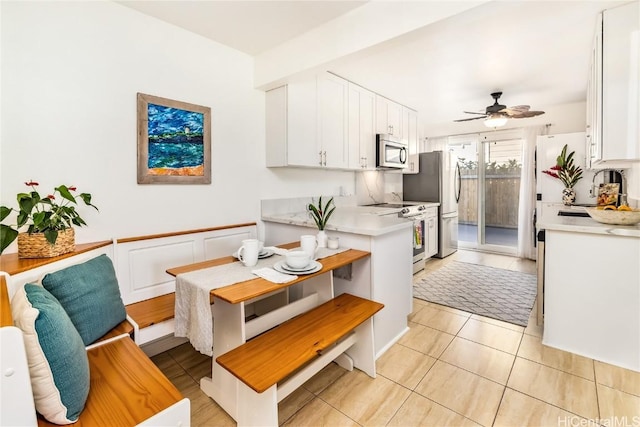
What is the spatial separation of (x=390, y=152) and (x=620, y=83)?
229 centimetres

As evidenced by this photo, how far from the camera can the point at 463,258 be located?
4898 mm

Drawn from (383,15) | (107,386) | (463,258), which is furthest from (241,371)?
(463,258)

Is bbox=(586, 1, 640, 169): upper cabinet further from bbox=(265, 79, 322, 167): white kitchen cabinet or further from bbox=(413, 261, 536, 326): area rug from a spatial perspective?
bbox=(265, 79, 322, 167): white kitchen cabinet

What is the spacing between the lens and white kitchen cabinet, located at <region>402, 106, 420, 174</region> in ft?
15.0

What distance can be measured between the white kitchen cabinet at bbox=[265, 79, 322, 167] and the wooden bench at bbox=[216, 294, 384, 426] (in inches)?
59.0

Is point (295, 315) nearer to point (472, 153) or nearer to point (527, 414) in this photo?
point (527, 414)

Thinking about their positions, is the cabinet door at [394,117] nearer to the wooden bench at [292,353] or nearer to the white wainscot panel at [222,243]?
the white wainscot panel at [222,243]

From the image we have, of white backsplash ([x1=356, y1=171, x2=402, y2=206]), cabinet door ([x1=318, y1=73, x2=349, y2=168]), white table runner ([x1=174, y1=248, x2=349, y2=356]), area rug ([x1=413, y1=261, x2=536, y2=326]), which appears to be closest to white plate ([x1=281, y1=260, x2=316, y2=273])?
white table runner ([x1=174, y1=248, x2=349, y2=356])

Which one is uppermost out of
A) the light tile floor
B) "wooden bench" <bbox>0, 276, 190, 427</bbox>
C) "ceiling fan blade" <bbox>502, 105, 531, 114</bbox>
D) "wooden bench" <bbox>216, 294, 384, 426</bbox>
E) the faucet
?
"ceiling fan blade" <bbox>502, 105, 531, 114</bbox>

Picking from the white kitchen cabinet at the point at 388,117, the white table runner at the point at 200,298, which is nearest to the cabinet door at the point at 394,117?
the white kitchen cabinet at the point at 388,117

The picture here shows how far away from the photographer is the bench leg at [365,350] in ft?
6.39

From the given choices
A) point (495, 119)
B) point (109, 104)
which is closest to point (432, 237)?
point (495, 119)

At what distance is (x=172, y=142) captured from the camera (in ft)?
7.63

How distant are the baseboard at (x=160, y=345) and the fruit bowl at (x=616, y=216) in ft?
10.6
